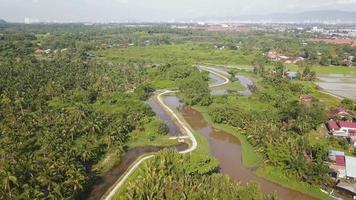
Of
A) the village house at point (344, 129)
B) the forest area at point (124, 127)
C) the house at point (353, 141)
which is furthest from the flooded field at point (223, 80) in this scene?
the house at point (353, 141)

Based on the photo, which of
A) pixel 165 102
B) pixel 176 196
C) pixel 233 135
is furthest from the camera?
pixel 165 102

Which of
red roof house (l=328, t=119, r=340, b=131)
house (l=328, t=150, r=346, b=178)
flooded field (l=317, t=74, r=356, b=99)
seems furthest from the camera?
flooded field (l=317, t=74, r=356, b=99)

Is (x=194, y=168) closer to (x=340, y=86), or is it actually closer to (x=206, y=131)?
(x=206, y=131)

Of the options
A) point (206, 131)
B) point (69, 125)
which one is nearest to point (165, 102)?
point (206, 131)

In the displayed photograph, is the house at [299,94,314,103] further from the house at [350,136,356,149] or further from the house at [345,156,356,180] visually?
Result: the house at [345,156,356,180]

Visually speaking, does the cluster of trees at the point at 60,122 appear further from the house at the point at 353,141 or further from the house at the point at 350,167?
the house at the point at 353,141

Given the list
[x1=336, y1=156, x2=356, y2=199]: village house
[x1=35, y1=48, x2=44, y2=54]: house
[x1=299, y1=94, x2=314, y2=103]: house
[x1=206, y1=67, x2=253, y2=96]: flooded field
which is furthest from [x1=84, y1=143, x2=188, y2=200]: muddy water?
[x1=35, y1=48, x2=44, y2=54]: house

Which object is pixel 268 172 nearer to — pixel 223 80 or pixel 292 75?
pixel 223 80
